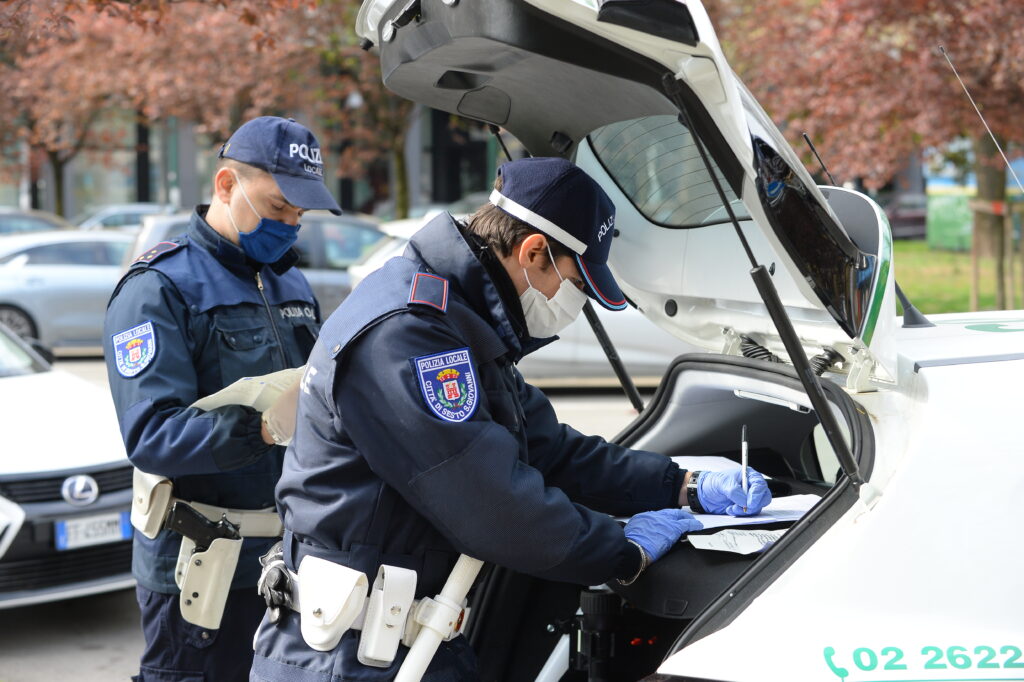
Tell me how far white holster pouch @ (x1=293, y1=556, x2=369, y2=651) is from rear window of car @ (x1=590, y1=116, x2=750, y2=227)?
111 centimetres

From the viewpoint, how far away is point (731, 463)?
2.79 metres

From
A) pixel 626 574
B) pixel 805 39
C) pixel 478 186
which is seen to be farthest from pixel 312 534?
pixel 478 186

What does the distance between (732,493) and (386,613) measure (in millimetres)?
819

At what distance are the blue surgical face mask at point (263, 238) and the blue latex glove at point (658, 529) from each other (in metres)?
1.29

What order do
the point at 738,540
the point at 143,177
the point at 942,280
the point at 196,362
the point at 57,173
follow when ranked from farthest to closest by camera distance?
the point at 143,177 → the point at 57,173 → the point at 942,280 → the point at 196,362 → the point at 738,540

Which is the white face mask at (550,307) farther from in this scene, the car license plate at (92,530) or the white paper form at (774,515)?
the car license plate at (92,530)

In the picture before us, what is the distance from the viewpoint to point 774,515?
2.36 metres

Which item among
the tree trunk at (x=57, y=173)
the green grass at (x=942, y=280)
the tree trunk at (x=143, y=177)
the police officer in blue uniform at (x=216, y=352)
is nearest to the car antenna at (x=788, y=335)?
the police officer in blue uniform at (x=216, y=352)

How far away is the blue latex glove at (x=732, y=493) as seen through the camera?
2387 millimetres

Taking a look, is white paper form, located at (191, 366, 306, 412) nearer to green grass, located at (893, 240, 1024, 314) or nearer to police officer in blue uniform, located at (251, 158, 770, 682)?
police officer in blue uniform, located at (251, 158, 770, 682)

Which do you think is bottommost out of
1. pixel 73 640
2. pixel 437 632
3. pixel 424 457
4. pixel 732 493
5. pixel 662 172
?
pixel 73 640

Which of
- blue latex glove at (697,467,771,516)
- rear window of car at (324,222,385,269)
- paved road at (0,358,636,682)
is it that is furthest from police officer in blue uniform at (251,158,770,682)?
rear window of car at (324,222,385,269)

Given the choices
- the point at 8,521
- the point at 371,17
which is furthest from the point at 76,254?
the point at 371,17

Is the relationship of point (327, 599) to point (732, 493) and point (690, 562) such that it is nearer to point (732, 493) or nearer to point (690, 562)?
point (690, 562)
